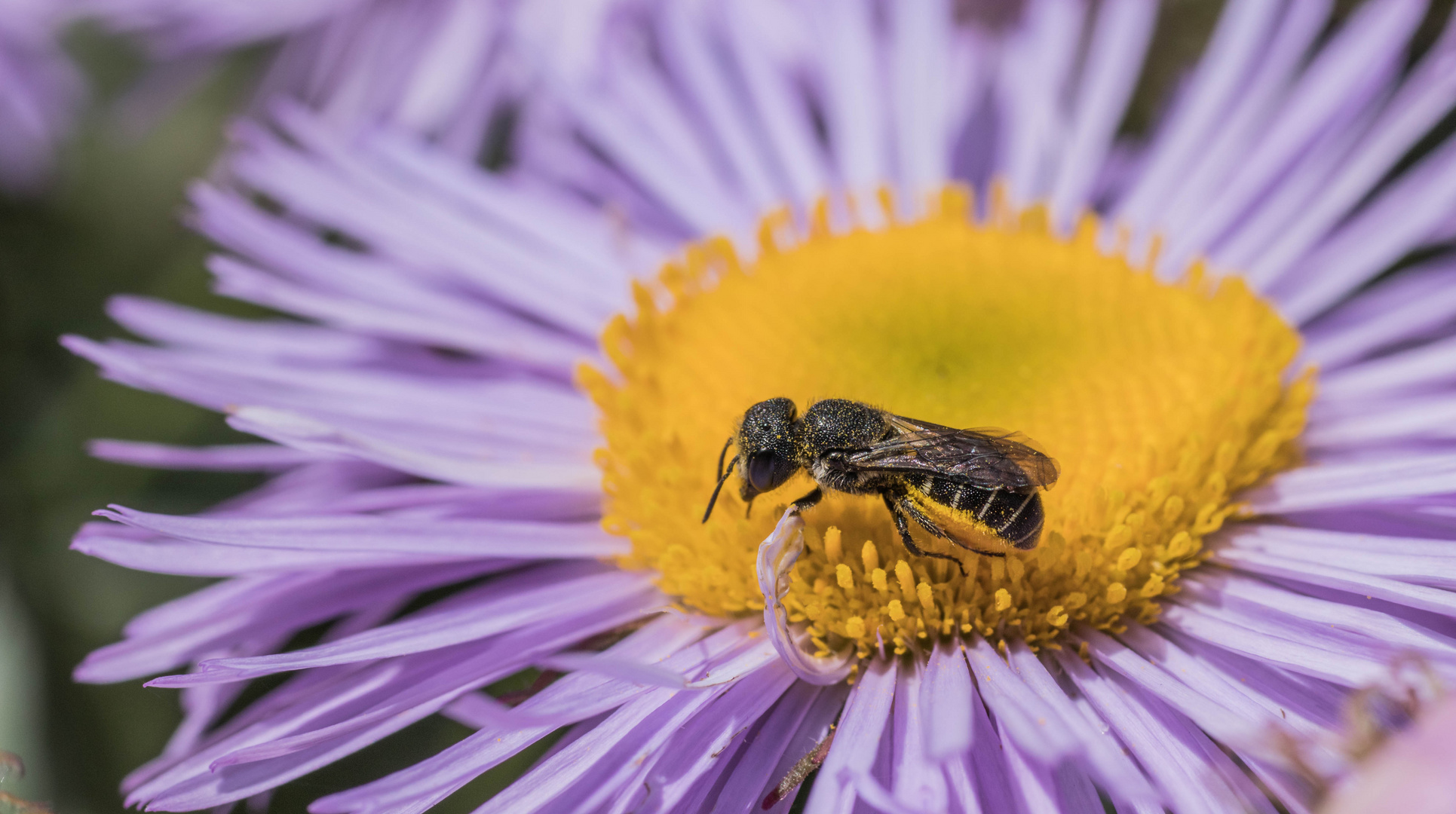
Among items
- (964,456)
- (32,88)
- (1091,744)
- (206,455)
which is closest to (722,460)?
(964,456)

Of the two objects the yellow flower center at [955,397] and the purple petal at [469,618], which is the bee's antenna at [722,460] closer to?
the yellow flower center at [955,397]

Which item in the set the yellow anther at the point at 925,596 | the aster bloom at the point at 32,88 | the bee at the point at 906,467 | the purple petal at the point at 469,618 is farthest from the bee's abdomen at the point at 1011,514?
the aster bloom at the point at 32,88

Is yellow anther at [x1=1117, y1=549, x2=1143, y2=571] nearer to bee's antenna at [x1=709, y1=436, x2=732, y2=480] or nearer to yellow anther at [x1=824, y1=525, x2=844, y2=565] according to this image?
yellow anther at [x1=824, y1=525, x2=844, y2=565]

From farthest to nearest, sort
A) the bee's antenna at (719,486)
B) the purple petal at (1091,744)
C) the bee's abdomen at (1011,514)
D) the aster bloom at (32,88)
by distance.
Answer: the aster bloom at (32,88) → the bee's antenna at (719,486) → the bee's abdomen at (1011,514) → the purple petal at (1091,744)

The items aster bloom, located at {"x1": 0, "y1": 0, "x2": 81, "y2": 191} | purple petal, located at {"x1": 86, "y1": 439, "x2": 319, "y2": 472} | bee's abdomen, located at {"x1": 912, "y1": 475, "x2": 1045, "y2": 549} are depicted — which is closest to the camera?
bee's abdomen, located at {"x1": 912, "y1": 475, "x2": 1045, "y2": 549}

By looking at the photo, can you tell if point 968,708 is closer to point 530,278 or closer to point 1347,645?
point 1347,645

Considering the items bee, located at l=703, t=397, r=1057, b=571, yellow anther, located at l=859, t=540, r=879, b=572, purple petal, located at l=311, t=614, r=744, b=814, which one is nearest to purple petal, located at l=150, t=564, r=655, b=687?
purple petal, located at l=311, t=614, r=744, b=814

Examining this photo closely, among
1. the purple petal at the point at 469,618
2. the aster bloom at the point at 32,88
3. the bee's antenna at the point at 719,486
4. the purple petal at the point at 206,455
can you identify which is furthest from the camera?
the aster bloom at the point at 32,88
